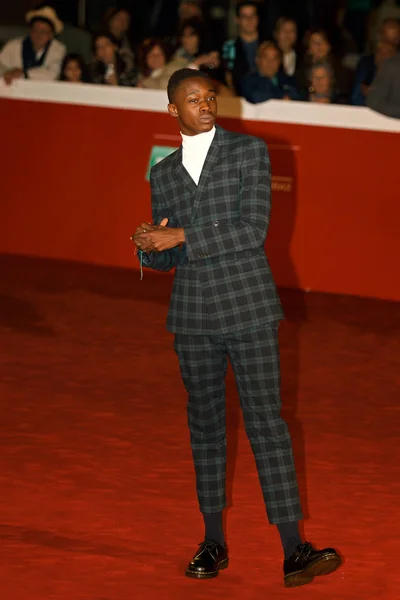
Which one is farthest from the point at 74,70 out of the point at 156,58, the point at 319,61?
the point at 319,61

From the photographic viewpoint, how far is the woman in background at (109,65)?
453 inches

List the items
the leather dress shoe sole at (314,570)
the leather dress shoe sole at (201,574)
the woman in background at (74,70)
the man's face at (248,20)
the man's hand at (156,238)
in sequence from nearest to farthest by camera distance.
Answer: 1. the man's hand at (156,238)
2. the leather dress shoe sole at (314,570)
3. the leather dress shoe sole at (201,574)
4. the man's face at (248,20)
5. the woman in background at (74,70)

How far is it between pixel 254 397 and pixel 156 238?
27.0 inches

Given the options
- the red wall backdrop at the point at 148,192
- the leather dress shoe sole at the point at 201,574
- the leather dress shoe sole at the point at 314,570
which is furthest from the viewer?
the red wall backdrop at the point at 148,192

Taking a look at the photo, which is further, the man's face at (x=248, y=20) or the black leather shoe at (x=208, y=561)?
the man's face at (x=248, y=20)

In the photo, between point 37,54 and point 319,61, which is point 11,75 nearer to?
point 37,54

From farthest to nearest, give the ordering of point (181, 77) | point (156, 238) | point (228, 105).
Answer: point (228, 105) < point (181, 77) < point (156, 238)

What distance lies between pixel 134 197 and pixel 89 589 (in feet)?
22.3

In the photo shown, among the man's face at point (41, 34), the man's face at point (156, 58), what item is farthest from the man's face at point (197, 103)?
the man's face at point (41, 34)

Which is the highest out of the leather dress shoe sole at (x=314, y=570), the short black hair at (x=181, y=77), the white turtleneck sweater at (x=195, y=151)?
the short black hair at (x=181, y=77)

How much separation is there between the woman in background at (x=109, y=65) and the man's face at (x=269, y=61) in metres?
1.22

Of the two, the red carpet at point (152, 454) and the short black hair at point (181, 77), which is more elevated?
the short black hair at point (181, 77)

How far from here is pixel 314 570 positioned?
4656 millimetres

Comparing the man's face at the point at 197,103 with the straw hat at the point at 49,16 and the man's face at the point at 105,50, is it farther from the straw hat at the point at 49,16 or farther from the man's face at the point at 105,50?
the straw hat at the point at 49,16
